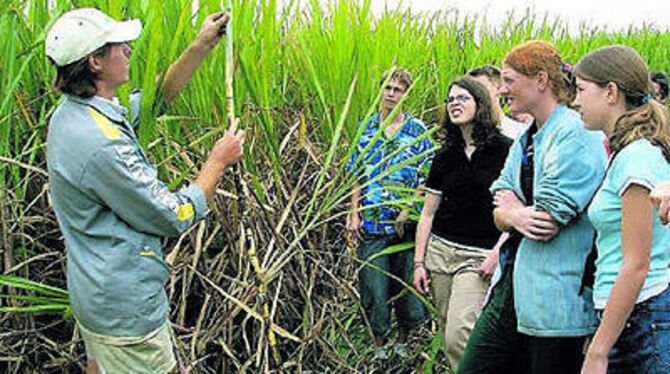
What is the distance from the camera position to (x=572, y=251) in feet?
7.06

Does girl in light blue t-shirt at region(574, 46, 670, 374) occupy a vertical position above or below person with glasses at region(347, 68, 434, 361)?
above

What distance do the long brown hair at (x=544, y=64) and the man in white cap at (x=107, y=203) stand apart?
3.42ft

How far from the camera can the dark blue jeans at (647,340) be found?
5.98ft

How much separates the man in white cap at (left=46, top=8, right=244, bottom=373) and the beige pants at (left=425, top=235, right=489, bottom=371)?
124cm

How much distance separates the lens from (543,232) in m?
2.13

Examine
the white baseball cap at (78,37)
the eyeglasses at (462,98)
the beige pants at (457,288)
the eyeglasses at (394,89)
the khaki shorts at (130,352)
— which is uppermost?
the white baseball cap at (78,37)

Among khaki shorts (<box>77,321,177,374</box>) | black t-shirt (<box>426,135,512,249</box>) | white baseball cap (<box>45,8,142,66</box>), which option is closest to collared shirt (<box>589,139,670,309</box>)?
black t-shirt (<box>426,135,512,249</box>)

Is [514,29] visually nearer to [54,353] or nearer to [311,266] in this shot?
[311,266]

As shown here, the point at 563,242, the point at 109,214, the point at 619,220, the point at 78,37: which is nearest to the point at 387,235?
the point at 563,242

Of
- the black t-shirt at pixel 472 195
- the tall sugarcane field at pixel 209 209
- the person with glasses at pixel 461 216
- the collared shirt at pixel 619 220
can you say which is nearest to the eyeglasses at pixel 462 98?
the person with glasses at pixel 461 216

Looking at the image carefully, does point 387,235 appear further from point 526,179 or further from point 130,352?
point 130,352

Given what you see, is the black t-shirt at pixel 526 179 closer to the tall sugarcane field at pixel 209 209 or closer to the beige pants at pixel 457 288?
the beige pants at pixel 457 288

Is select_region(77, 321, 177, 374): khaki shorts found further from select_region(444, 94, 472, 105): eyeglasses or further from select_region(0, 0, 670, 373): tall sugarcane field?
select_region(444, 94, 472, 105): eyeglasses

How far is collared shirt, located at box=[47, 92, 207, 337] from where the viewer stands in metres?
1.83
